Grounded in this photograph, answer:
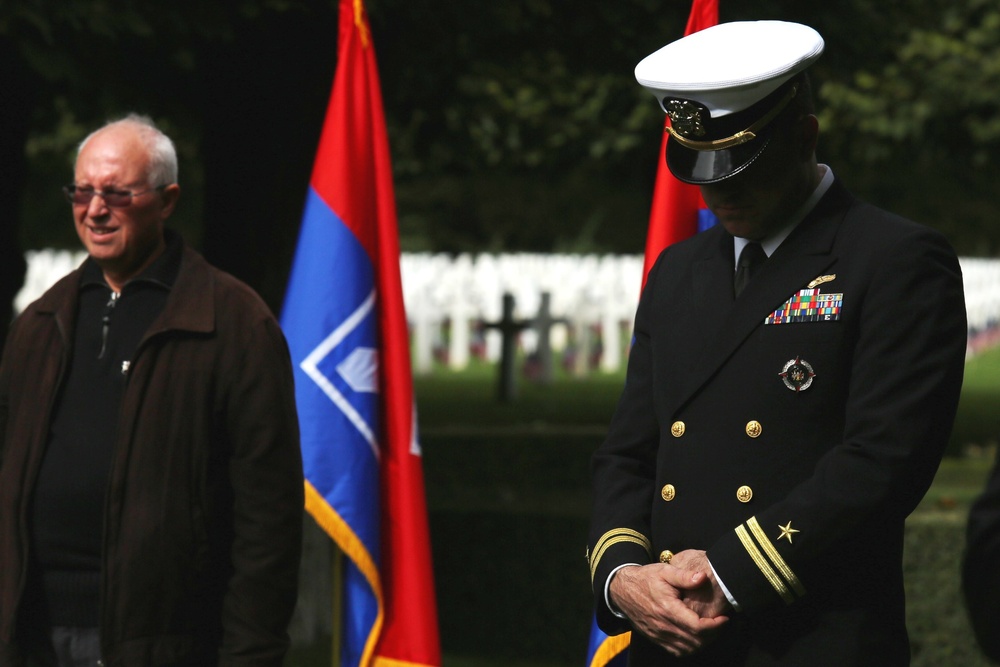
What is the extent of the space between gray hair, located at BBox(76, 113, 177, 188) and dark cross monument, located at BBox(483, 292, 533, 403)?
1228 centimetres

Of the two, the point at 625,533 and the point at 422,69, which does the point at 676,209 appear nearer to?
the point at 625,533

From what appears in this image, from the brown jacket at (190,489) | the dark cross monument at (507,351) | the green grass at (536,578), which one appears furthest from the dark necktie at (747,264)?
the dark cross monument at (507,351)

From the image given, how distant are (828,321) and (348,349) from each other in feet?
7.07

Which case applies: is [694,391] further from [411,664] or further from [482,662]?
[482,662]

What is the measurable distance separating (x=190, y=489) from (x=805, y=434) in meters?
1.47

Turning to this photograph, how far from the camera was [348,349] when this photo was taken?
480 centimetres

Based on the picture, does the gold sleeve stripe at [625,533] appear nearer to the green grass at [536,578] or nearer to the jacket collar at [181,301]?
the jacket collar at [181,301]

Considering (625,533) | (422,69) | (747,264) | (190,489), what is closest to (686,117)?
(747,264)

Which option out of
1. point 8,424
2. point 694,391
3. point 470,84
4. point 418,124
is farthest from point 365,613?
point 470,84

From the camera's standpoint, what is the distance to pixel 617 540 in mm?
3197

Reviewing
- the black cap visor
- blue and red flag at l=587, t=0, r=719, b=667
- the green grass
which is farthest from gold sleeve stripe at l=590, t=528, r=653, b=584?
the green grass

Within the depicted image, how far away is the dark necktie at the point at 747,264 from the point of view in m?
3.18

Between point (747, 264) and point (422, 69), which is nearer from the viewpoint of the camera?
point (747, 264)

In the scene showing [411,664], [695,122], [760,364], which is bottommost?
[411,664]
